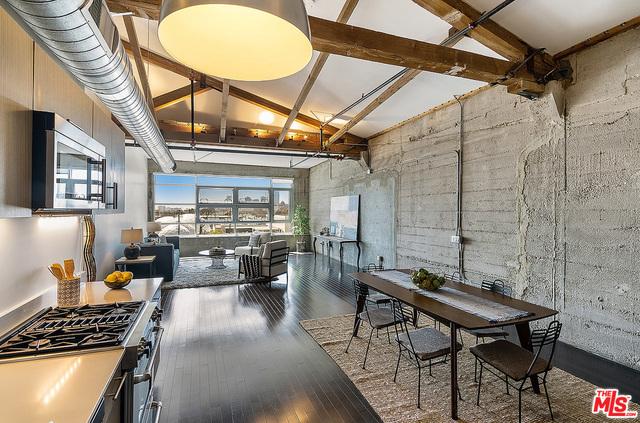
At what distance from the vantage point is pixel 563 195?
10.7 feet

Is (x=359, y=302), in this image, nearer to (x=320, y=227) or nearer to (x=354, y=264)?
(x=354, y=264)

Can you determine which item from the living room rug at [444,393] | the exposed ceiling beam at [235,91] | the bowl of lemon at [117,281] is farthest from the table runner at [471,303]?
the exposed ceiling beam at [235,91]

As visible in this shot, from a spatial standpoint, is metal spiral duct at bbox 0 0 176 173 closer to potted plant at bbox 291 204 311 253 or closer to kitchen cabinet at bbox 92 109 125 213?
kitchen cabinet at bbox 92 109 125 213

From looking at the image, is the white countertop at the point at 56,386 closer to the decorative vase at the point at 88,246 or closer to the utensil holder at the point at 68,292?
the utensil holder at the point at 68,292

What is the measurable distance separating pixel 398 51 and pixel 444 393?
9.84 feet

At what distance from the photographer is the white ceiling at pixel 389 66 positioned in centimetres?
278

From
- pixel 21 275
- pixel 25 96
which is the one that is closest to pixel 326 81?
pixel 25 96

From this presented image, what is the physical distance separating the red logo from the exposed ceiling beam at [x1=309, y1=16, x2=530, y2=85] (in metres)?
3.02

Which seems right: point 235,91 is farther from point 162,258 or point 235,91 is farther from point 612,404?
point 612,404

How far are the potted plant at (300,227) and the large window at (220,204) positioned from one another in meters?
0.66

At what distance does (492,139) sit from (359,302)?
281 cm

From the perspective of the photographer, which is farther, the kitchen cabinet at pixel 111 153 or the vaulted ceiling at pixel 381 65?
the vaulted ceiling at pixel 381 65

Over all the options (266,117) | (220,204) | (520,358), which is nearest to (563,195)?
(520,358)

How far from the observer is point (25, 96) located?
1.43m
